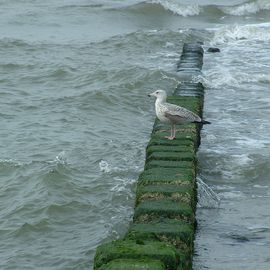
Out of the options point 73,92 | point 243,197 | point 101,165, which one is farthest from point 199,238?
point 73,92

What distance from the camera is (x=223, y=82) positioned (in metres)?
16.0

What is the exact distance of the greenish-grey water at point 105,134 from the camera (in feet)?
28.0

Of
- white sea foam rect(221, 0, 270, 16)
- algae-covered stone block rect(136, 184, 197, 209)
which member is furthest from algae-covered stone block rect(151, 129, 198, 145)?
white sea foam rect(221, 0, 270, 16)

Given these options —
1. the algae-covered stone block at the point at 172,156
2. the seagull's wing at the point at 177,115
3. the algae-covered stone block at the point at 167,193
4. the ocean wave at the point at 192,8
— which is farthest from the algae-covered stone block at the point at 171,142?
the ocean wave at the point at 192,8

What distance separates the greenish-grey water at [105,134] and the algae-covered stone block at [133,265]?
4.39 feet

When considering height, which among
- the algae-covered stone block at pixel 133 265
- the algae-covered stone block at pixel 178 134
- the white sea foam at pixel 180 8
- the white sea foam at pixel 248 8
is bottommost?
the white sea foam at pixel 248 8

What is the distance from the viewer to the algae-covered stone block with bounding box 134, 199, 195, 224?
779 cm

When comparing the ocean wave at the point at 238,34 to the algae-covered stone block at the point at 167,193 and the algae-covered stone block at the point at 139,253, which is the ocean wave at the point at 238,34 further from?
the algae-covered stone block at the point at 139,253

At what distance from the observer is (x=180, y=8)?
28281 mm

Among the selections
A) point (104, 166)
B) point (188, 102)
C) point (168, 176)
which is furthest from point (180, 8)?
Answer: point (168, 176)

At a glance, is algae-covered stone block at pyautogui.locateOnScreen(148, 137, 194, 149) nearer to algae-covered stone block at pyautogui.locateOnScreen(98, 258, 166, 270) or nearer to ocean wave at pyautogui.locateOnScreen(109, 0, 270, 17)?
algae-covered stone block at pyautogui.locateOnScreen(98, 258, 166, 270)

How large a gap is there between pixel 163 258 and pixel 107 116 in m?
7.62

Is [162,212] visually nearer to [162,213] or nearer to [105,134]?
[162,213]

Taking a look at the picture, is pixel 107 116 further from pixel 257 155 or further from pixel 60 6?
pixel 60 6
